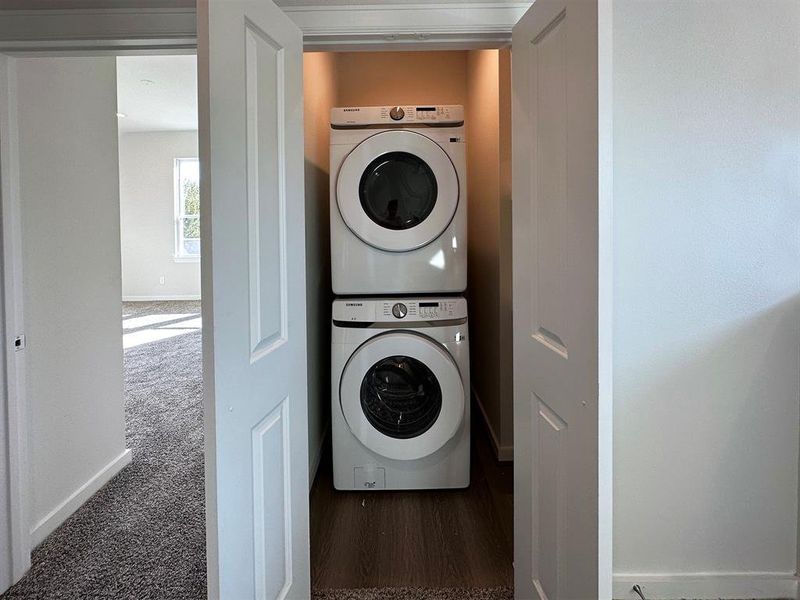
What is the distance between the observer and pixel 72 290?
2160 millimetres

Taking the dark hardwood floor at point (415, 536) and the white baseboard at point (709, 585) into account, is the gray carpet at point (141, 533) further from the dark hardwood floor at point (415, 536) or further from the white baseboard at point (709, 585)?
Answer: the white baseboard at point (709, 585)

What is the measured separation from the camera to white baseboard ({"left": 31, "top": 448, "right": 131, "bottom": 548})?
1925 mm

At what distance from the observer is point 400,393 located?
7.55 feet

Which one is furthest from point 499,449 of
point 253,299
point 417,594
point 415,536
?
point 253,299

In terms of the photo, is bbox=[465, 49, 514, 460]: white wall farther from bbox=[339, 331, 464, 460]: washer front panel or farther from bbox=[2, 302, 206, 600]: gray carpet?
bbox=[2, 302, 206, 600]: gray carpet

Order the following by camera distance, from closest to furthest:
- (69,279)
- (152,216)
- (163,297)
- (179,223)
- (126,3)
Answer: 1. (126,3)
2. (69,279)
3. (152,216)
4. (179,223)
5. (163,297)

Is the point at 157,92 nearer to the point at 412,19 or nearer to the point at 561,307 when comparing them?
the point at 412,19

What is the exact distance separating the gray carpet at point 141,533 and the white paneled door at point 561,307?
3.82 ft

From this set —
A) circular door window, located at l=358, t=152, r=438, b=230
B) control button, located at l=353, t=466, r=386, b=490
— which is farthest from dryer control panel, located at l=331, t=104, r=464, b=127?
control button, located at l=353, t=466, r=386, b=490

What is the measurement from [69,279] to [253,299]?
146 cm

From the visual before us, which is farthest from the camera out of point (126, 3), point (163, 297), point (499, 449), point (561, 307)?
point (163, 297)

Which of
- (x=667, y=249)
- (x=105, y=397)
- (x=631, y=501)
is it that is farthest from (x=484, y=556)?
(x=105, y=397)

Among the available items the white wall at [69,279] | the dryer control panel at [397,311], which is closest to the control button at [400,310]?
the dryer control panel at [397,311]

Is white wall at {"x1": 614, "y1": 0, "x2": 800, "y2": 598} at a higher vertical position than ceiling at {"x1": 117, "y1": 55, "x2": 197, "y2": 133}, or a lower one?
lower
